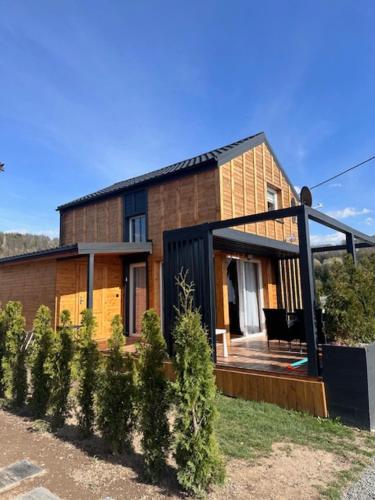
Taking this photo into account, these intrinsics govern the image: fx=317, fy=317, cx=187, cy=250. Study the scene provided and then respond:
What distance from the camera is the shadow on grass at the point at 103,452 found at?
2.92 metres

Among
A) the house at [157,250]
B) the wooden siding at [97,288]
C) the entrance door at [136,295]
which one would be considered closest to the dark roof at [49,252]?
the house at [157,250]

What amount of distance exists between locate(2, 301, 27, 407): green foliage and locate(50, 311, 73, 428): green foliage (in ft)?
3.61

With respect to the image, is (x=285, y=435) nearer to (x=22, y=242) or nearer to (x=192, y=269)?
(x=192, y=269)

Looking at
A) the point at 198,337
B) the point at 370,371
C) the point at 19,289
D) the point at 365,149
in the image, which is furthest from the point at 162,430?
the point at 365,149

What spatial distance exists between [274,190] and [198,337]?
9.72m

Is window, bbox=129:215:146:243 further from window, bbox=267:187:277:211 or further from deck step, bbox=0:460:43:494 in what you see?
deck step, bbox=0:460:43:494

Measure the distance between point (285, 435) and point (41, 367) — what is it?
3.54 m

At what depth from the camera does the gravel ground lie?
281 centimetres

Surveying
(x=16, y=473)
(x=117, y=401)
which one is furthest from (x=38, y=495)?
(x=117, y=401)

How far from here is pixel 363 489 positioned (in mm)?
2934

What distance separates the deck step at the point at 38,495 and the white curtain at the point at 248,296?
314 inches

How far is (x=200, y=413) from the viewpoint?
9.55 feet

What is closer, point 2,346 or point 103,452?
point 103,452

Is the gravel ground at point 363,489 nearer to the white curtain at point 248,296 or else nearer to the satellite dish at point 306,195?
the white curtain at point 248,296
